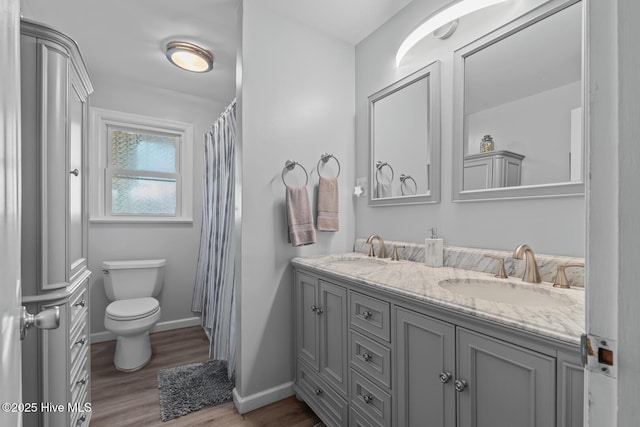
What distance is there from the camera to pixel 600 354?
343 mm

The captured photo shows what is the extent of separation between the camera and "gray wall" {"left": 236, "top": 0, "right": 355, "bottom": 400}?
1694mm

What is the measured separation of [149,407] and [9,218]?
5.61ft

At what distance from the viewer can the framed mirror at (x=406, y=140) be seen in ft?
5.20

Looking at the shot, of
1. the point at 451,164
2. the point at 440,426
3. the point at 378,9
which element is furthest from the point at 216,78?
the point at 440,426

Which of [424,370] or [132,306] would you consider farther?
[132,306]

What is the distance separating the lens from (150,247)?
275cm

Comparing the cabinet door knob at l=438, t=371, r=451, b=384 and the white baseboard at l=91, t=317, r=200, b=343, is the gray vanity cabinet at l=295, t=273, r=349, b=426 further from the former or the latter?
the white baseboard at l=91, t=317, r=200, b=343

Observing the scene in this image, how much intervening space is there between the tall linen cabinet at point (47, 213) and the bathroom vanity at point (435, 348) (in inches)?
42.7

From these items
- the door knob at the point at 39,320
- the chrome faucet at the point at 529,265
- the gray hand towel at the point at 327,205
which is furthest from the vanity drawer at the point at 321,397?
the door knob at the point at 39,320

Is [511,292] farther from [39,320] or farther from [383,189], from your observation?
[39,320]

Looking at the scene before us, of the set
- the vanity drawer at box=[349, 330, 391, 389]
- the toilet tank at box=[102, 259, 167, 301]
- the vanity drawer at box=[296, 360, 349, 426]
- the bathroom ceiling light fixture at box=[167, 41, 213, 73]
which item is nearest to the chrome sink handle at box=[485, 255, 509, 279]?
the vanity drawer at box=[349, 330, 391, 389]

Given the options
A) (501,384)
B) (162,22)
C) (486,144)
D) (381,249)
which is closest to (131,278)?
(162,22)

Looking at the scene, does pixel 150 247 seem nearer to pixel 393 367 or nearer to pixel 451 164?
pixel 393 367

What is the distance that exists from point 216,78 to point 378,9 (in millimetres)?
1578
